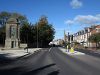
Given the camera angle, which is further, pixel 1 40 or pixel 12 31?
pixel 1 40

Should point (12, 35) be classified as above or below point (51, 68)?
above

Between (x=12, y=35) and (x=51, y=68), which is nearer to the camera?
(x=51, y=68)

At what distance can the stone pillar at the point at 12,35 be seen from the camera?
2662 inches

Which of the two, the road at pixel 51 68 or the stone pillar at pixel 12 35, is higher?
the stone pillar at pixel 12 35

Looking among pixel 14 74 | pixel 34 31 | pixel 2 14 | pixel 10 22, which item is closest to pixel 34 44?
pixel 34 31

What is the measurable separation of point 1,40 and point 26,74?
91.8m

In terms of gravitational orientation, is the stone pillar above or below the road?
above

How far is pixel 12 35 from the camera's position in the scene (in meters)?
69.3

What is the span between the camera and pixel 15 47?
68000 mm

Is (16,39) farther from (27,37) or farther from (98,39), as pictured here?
(98,39)

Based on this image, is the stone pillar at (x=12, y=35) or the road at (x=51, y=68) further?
the stone pillar at (x=12, y=35)

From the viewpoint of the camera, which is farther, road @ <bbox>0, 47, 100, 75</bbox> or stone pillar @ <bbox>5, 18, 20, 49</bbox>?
stone pillar @ <bbox>5, 18, 20, 49</bbox>

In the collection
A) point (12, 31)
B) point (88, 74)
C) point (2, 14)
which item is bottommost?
point (88, 74)

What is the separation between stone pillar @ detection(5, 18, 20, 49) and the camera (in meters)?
67.6
